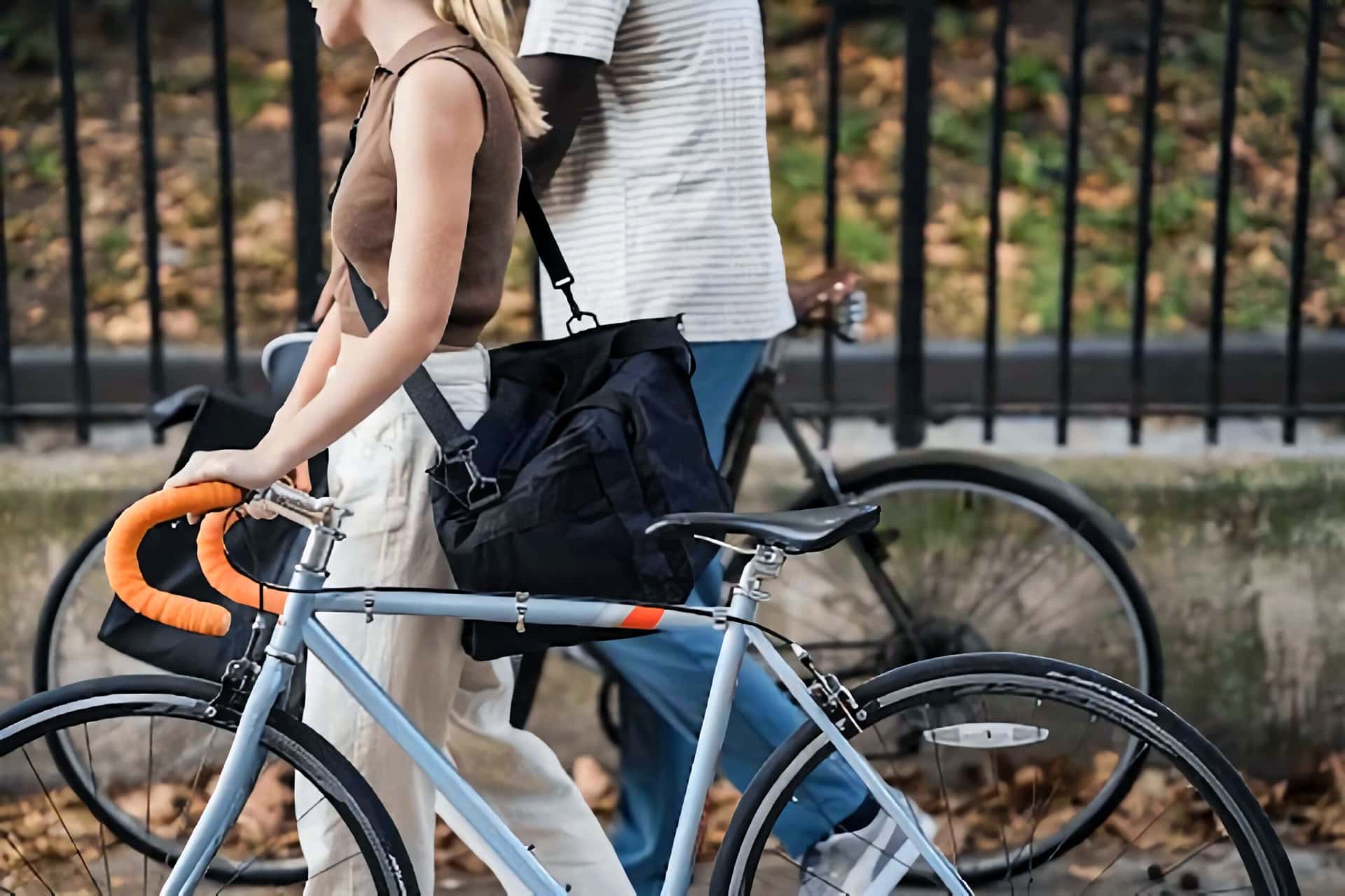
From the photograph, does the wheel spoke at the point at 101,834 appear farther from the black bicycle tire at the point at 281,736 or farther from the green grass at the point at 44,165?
the green grass at the point at 44,165

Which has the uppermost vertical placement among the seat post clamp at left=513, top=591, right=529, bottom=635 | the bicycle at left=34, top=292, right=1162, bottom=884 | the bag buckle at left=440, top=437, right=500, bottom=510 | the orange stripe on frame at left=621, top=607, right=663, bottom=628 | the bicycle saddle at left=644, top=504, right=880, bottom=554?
the bag buckle at left=440, top=437, right=500, bottom=510

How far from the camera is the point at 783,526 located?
7.80 ft

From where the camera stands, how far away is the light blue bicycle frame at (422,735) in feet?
7.91

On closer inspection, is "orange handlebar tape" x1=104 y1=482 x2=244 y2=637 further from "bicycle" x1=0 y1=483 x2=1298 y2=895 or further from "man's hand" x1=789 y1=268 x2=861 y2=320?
"man's hand" x1=789 y1=268 x2=861 y2=320

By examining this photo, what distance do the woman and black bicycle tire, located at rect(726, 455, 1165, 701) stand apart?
3.63ft

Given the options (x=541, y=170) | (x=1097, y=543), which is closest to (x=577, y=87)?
(x=541, y=170)

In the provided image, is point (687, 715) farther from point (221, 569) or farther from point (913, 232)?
point (913, 232)

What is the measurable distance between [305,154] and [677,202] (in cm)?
142

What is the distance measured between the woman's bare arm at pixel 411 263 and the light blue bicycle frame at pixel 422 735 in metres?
0.12

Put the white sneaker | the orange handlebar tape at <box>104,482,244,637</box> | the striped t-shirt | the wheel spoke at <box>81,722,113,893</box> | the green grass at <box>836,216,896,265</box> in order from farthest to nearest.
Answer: the green grass at <box>836,216,896,265</box>, the striped t-shirt, the wheel spoke at <box>81,722,113,893</box>, the white sneaker, the orange handlebar tape at <box>104,482,244,637</box>

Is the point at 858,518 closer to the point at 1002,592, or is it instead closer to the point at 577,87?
the point at 577,87

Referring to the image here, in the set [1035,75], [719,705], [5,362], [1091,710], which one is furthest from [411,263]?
[1035,75]

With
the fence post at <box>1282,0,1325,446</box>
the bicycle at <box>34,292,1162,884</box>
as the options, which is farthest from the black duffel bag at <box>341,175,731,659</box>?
the fence post at <box>1282,0,1325,446</box>

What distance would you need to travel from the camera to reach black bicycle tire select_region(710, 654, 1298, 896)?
2.42 meters
